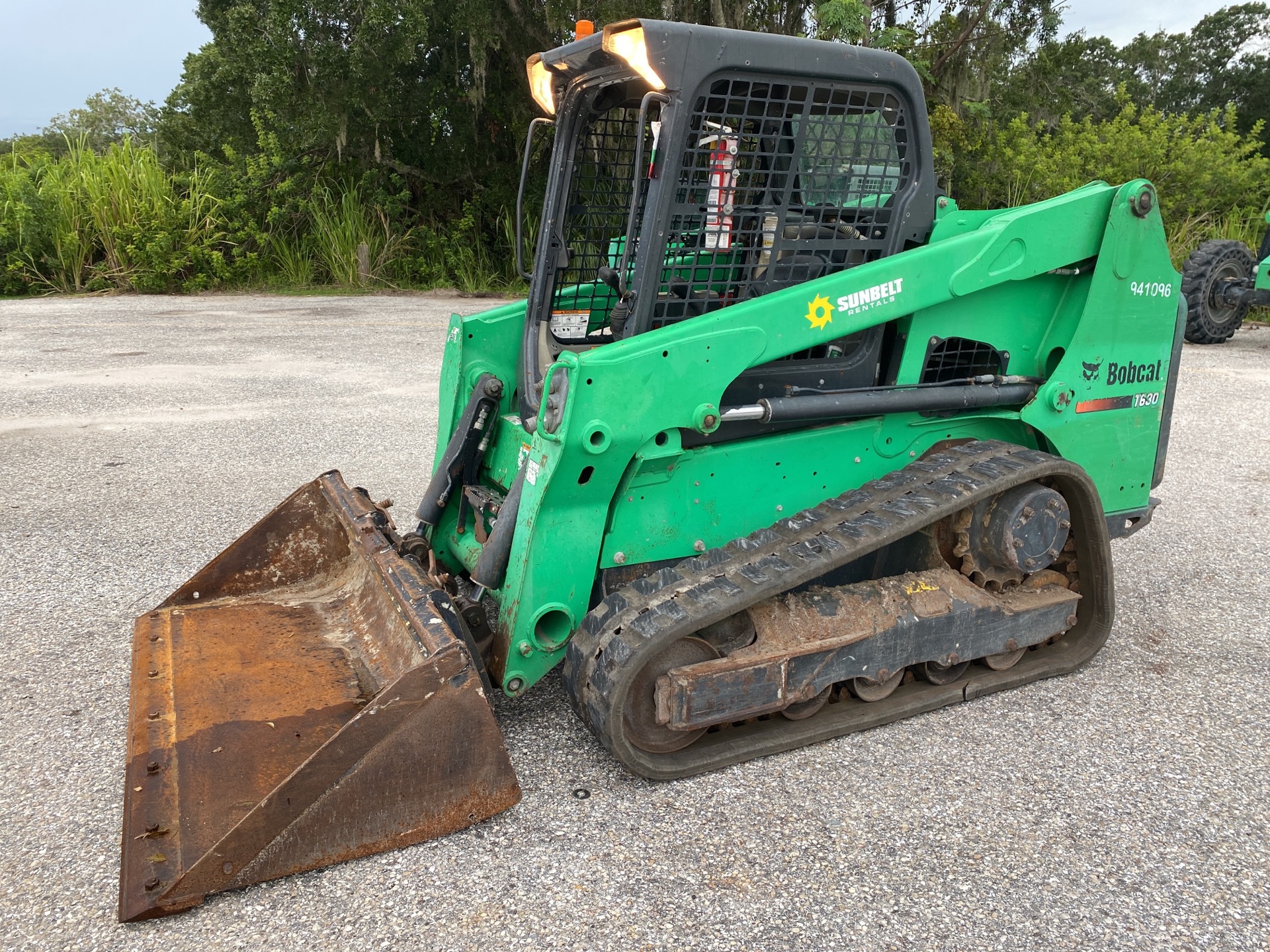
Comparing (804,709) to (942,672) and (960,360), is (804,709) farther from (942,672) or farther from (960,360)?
(960,360)

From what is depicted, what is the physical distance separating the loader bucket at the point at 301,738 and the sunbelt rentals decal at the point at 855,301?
4.61 feet

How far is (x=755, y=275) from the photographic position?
3.15 meters

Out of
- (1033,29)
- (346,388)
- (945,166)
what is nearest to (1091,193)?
(346,388)

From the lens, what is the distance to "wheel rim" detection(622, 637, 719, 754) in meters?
2.72

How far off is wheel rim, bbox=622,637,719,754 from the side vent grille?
1.36m

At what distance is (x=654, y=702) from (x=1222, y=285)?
10.8m

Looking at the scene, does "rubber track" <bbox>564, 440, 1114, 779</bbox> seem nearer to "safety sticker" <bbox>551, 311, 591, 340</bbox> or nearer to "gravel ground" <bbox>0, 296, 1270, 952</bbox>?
"gravel ground" <bbox>0, 296, 1270, 952</bbox>

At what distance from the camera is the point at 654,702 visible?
108 inches

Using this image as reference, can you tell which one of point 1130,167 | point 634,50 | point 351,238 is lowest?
point 351,238

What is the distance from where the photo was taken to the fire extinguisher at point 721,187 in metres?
2.96

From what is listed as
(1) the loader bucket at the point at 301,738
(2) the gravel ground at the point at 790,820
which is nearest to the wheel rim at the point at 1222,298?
(2) the gravel ground at the point at 790,820

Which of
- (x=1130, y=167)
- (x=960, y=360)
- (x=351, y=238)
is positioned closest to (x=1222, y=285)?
(x=1130, y=167)

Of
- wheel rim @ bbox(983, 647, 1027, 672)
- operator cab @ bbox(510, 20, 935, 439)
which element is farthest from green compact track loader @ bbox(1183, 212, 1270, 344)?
operator cab @ bbox(510, 20, 935, 439)

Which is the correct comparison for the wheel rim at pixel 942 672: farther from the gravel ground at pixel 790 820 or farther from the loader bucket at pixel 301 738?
the loader bucket at pixel 301 738
